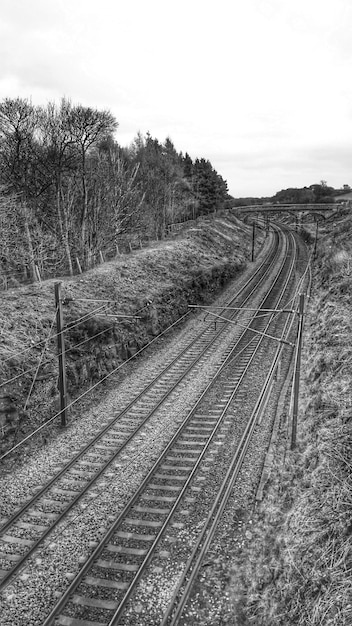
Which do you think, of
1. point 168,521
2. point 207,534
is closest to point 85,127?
point 168,521

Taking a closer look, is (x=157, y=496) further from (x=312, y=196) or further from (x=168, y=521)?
(x=312, y=196)

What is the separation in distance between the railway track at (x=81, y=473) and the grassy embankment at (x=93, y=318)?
8.77ft

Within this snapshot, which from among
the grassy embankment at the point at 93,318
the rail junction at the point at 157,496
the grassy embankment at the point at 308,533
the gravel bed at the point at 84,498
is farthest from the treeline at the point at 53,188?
the grassy embankment at the point at 308,533

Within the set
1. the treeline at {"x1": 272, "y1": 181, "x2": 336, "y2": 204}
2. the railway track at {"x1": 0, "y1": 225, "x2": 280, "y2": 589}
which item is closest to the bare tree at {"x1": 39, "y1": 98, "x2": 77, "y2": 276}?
the railway track at {"x1": 0, "y1": 225, "x2": 280, "y2": 589}

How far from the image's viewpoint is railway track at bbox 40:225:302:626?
8.40 m

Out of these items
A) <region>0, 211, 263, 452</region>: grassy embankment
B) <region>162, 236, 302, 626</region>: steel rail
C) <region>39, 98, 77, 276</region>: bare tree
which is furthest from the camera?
<region>39, 98, 77, 276</region>: bare tree

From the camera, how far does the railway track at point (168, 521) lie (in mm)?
8398

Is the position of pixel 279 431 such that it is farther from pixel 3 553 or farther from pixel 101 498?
pixel 3 553

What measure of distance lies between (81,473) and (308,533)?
7374 millimetres

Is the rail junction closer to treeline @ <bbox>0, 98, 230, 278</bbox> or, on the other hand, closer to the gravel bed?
the gravel bed

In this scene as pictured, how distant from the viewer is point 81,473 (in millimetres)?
12945

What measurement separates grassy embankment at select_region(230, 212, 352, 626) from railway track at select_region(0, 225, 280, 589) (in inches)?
177

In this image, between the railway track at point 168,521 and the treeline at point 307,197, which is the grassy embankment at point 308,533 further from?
the treeline at point 307,197

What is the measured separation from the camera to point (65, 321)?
63.7 ft
